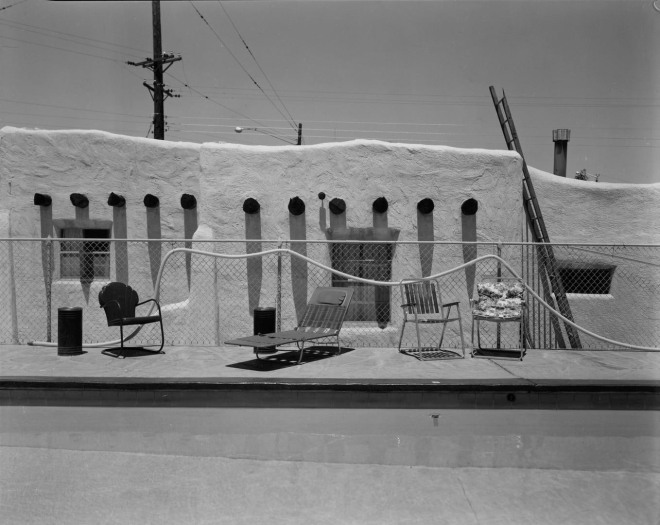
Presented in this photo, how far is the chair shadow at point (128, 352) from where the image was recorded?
7219 mm

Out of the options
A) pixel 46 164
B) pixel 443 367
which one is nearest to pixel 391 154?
pixel 443 367

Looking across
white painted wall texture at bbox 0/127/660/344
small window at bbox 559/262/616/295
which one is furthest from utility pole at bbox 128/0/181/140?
small window at bbox 559/262/616/295

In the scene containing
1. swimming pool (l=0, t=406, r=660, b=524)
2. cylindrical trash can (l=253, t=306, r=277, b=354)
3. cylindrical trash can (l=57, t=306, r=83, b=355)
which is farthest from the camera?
cylindrical trash can (l=253, t=306, r=277, b=354)

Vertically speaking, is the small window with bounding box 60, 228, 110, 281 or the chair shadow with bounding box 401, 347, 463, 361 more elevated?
the small window with bounding box 60, 228, 110, 281

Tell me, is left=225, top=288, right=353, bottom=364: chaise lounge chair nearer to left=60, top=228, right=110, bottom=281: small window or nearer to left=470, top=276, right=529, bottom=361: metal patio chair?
left=470, top=276, right=529, bottom=361: metal patio chair

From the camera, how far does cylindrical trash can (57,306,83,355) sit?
23.9ft

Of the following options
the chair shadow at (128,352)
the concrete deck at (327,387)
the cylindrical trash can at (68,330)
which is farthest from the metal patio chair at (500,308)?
the cylindrical trash can at (68,330)

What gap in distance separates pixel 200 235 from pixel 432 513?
6754 millimetres

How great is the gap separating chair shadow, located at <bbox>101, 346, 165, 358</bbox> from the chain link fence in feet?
5.53

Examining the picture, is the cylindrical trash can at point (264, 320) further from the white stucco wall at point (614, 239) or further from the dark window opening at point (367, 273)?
the white stucco wall at point (614, 239)

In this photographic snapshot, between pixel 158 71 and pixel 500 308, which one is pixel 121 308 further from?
pixel 158 71

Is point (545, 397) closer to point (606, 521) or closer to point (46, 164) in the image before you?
point (606, 521)

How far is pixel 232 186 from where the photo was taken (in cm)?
978

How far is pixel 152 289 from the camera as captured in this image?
10.2 meters
